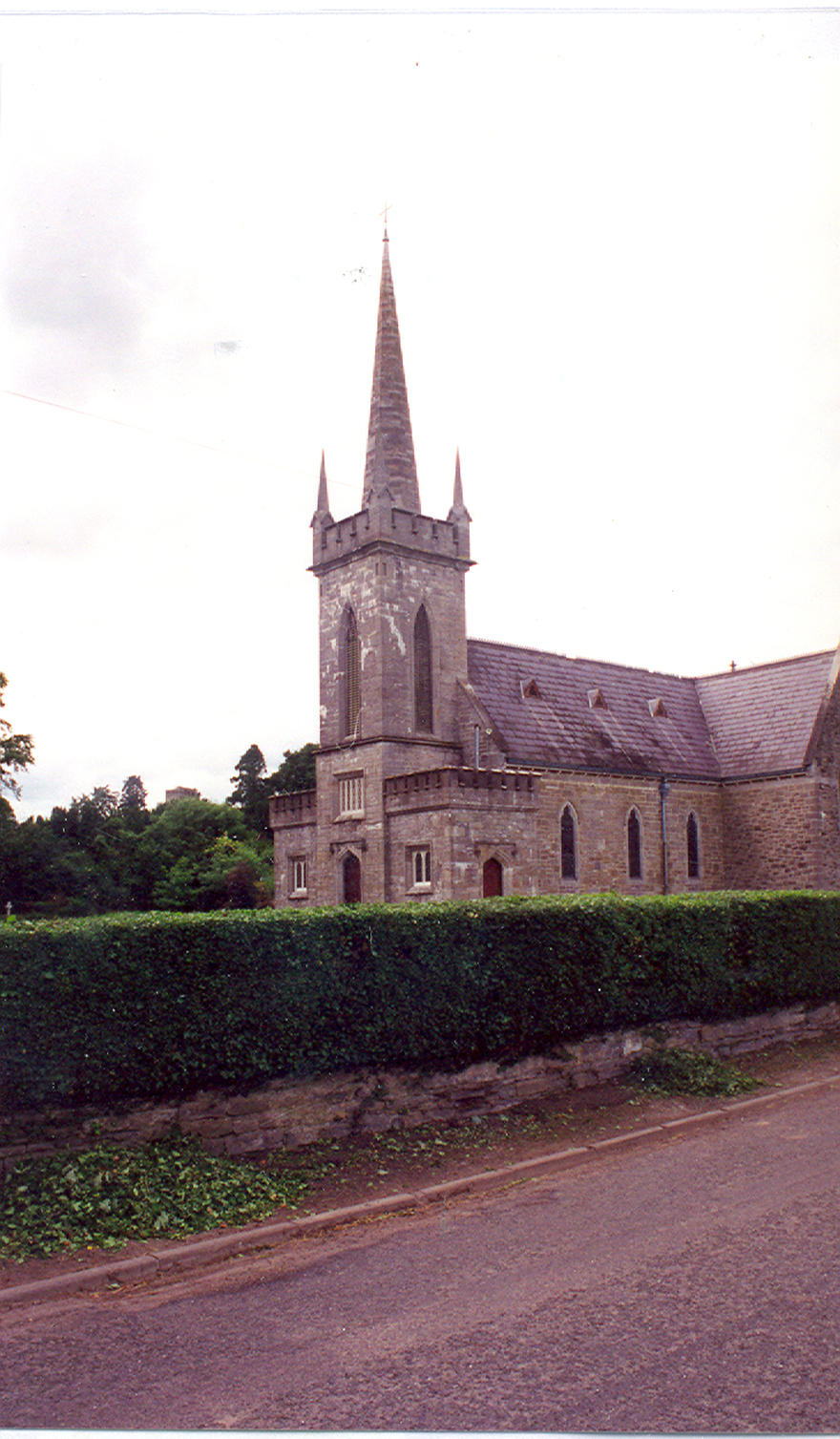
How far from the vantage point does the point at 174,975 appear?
9.29 metres

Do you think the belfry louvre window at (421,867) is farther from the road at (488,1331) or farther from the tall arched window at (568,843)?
the road at (488,1331)

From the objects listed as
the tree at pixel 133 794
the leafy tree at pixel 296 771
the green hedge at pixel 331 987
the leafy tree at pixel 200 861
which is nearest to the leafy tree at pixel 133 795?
the tree at pixel 133 794

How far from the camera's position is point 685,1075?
1305cm

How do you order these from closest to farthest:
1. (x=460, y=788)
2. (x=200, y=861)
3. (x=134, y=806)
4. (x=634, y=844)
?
1. (x=460, y=788)
2. (x=634, y=844)
3. (x=200, y=861)
4. (x=134, y=806)

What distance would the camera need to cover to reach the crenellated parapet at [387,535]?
31.2m

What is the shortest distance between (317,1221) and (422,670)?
80.4ft

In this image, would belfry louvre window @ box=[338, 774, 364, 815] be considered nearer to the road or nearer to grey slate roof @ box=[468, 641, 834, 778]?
grey slate roof @ box=[468, 641, 834, 778]

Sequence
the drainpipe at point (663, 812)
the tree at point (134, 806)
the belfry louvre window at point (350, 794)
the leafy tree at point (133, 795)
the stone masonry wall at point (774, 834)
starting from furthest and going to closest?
the leafy tree at point (133, 795) → the tree at point (134, 806) → the drainpipe at point (663, 812) → the stone masonry wall at point (774, 834) → the belfry louvre window at point (350, 794)

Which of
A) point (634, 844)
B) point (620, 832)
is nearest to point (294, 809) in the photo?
point (620, 832)

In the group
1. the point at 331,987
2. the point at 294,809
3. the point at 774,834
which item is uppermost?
the point at 294,809

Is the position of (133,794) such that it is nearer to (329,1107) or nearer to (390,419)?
(390,419)

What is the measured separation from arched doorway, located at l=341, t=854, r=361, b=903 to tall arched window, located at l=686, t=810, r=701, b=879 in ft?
43.4

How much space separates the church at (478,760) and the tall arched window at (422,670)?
5 cm

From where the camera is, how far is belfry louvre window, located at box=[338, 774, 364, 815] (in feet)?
101
